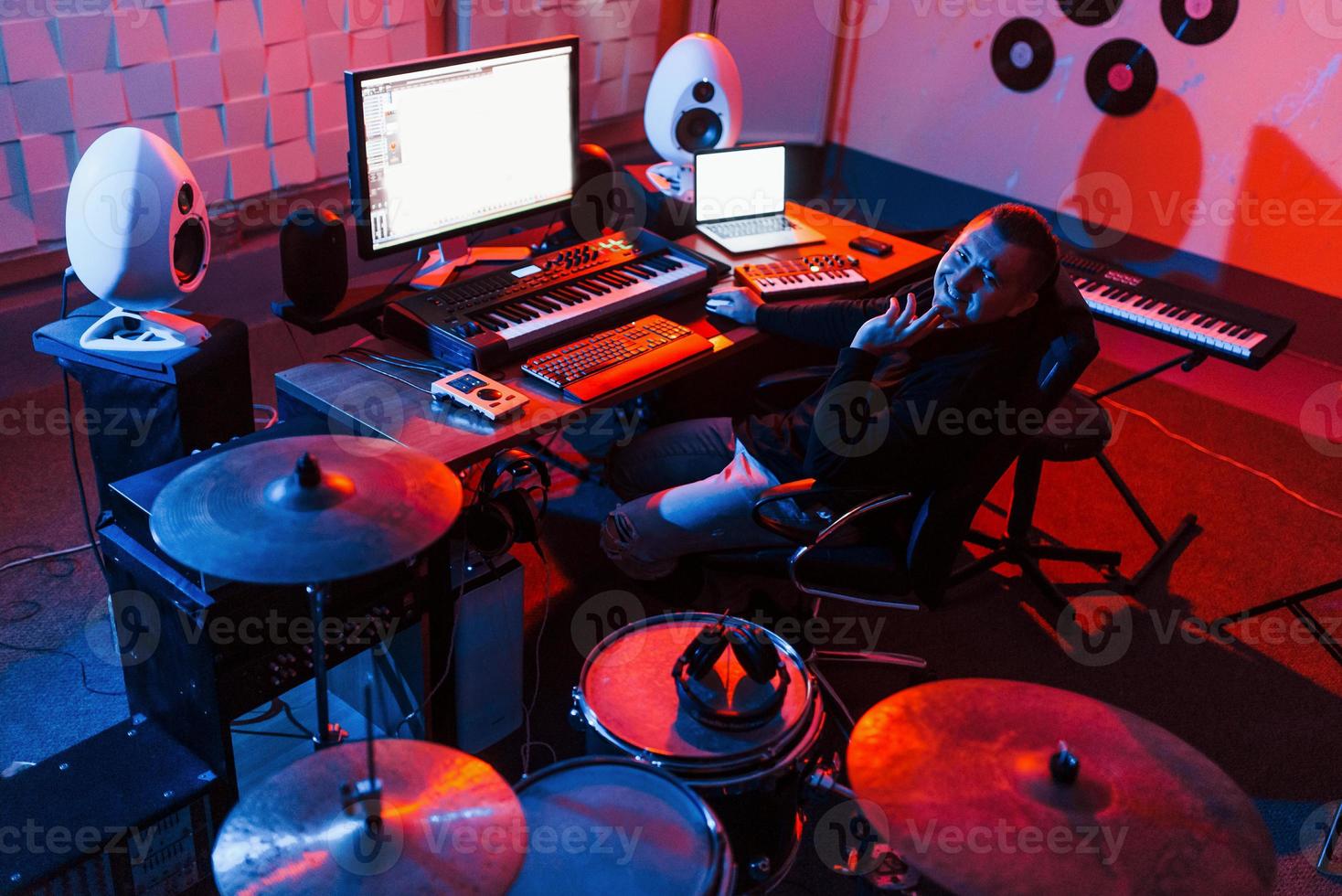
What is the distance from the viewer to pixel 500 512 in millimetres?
2482

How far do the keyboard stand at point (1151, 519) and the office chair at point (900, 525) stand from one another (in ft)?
3.20

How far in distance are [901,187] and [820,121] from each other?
48 cm

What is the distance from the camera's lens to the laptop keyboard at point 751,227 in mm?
3316

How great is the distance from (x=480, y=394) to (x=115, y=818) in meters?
1.02

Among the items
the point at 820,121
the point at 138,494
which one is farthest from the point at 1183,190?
the point at 138,494

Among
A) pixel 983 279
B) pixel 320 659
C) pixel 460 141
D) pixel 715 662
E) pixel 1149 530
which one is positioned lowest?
pixel 1149 530

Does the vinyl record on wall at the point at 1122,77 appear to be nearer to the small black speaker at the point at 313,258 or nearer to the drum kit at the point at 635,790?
the small black speaker at the point at 313,258

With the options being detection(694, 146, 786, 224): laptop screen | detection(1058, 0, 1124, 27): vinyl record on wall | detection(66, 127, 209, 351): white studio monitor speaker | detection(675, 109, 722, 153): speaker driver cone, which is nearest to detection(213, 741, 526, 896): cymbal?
detection(66, 127, 209, 351): white studio monitor speaker

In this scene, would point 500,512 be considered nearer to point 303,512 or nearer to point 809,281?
point 303,512

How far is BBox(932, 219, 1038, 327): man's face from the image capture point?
92.4 inches

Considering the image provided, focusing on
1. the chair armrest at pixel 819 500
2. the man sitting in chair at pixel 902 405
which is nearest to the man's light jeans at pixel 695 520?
the man sitting in chair at pixel 902 405

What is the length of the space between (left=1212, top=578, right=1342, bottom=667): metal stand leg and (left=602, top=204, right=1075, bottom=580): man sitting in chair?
1191 millimetres

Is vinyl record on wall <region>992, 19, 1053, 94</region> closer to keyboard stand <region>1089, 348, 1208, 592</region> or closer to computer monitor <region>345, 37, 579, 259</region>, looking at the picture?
keyboard stand <region>1089, 348, 1208, 592</region>

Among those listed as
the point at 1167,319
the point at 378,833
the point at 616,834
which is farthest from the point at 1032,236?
the point at 378,833
